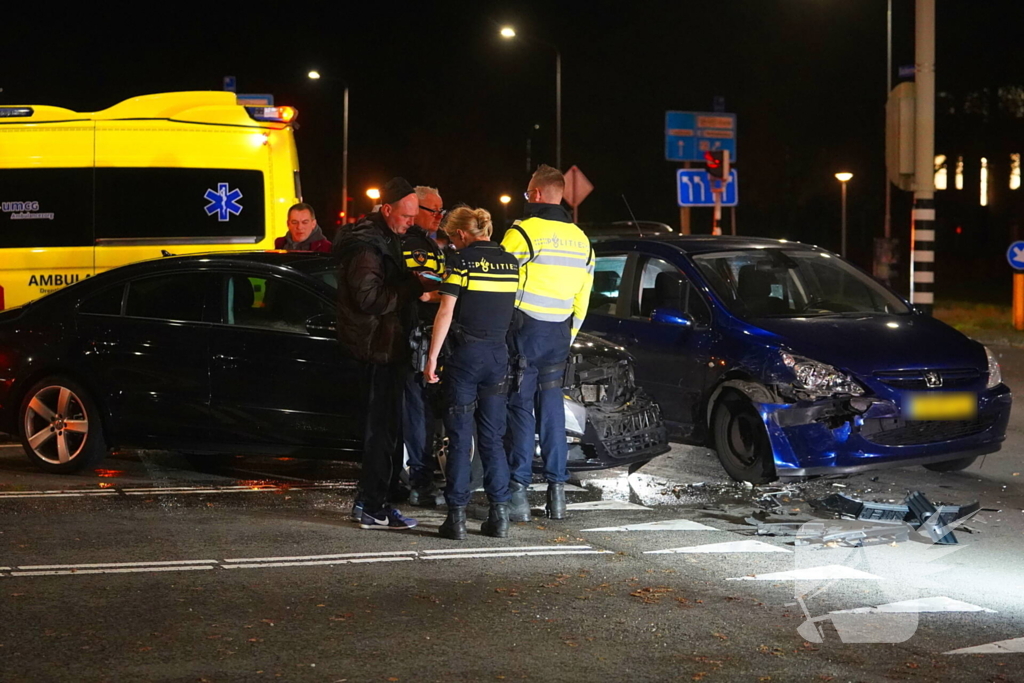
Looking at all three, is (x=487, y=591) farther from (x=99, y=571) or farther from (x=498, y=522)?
(x=99, y=571)

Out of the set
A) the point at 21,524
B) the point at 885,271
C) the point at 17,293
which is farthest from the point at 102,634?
the point at 885,271

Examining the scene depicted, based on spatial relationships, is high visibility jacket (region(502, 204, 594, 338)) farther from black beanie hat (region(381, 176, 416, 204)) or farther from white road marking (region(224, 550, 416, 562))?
white road marking (region(224, 550, 416, 562))

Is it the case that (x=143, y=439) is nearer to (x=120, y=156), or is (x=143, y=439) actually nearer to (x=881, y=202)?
(x=120, y=156)

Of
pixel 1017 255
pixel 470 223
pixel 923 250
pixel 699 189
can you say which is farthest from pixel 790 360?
pixel 699 189

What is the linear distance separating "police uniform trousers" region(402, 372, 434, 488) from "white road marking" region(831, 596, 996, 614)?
2927 millimetres

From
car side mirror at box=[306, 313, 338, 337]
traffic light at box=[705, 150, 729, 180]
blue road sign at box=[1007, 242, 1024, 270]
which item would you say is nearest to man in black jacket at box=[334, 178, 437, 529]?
car side mirror at box=[306, 313, 338, 337]

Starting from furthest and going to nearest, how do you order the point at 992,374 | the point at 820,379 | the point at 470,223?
the point at 992,374 → the point at 820,379 → the point at 470,223

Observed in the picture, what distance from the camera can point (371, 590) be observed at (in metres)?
6.16

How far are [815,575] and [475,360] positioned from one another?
196cm

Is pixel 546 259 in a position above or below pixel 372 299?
above

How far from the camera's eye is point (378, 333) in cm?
752

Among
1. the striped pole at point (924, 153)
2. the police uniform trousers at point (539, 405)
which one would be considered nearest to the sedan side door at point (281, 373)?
the police uniform trousers at point (539, 405)

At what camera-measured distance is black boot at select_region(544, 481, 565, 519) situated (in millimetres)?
7836

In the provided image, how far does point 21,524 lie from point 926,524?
4.67 m
